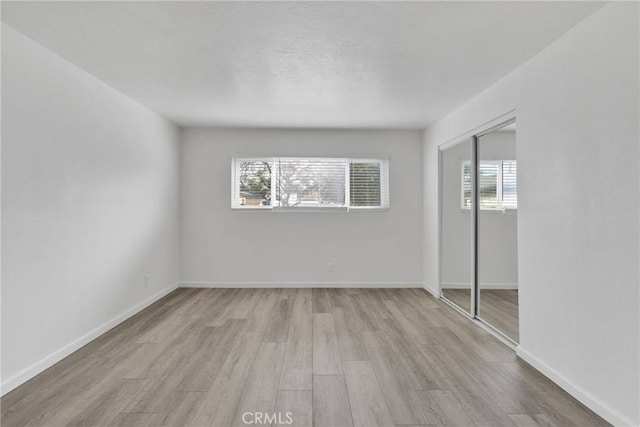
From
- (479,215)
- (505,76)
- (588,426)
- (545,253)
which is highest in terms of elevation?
(505,76)

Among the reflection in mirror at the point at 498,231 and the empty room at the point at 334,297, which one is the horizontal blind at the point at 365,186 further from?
the reflection in mirror at the point at 498,231

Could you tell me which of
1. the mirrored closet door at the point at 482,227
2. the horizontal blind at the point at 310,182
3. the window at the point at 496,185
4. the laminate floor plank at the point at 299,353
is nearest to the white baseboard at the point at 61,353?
the laminate floor plank at the point at 299,353

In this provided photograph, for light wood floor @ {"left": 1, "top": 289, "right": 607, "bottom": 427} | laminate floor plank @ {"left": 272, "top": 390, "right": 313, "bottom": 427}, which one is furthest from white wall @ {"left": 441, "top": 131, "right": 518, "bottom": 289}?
laminate floor plank @ {"left": 272, "top": 390, "right": 313, "bottom": 427}

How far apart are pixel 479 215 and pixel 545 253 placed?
1190 mm

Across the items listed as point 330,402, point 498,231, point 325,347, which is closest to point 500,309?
point 498,231

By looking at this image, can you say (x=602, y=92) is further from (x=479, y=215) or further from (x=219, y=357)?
(x=219, y=357)

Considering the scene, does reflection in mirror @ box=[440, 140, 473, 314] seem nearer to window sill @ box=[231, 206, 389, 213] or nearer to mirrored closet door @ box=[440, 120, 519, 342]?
mirrored closet door @ box=[440, 120, 519, 342]

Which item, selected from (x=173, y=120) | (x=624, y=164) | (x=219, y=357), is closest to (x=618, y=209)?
(x=624, y=164)

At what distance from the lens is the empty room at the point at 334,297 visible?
203 centimetres

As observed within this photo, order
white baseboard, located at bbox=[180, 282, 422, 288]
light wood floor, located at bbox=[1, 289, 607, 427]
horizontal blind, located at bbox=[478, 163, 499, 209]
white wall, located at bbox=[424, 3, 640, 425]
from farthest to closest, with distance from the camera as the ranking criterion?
white baseboard, located at bbox=[180, 282, 422, 288], horizontal blind, located at bbox=[478, 163, 499, 209], light wood floor, located at bbox=[1, 289, 607, 427], white wall, located at bbox=[424, 3, 640, 425]

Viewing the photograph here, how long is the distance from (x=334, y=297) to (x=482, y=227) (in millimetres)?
2104

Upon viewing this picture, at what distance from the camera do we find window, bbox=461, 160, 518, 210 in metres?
3.14

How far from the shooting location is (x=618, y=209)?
76.7 inches
